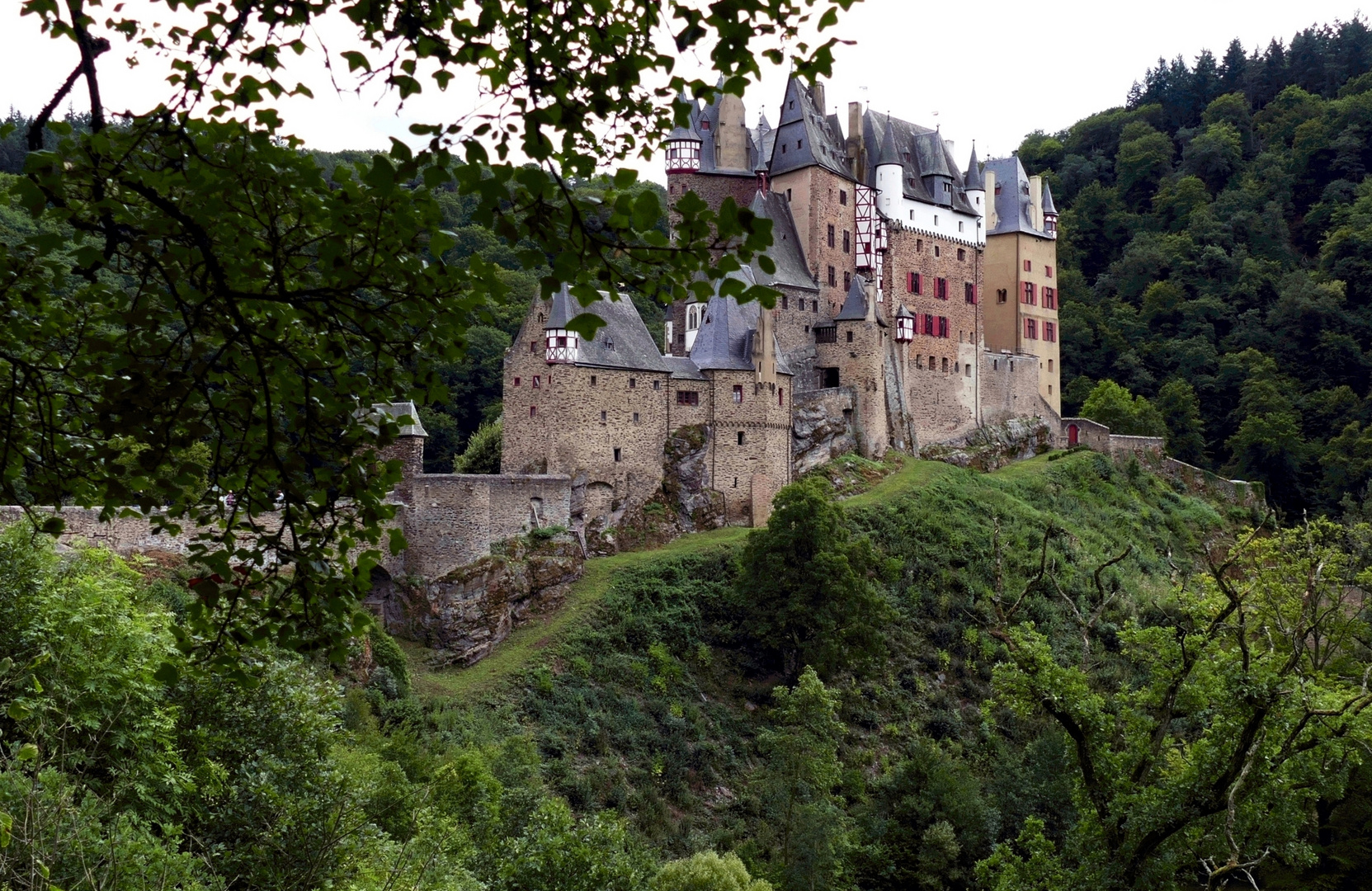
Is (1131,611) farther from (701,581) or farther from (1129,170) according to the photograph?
(1129,170)

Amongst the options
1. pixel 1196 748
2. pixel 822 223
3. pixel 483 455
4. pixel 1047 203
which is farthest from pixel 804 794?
pixel 1047 203

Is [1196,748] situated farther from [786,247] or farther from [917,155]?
[917,155]

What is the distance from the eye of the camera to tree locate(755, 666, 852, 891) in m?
28.4

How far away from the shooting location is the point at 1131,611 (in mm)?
43469

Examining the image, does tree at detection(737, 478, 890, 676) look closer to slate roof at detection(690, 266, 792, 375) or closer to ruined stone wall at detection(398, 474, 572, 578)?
slate roof at detection(690, 266, 792, 375)

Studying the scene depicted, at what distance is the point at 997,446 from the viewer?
176 ft

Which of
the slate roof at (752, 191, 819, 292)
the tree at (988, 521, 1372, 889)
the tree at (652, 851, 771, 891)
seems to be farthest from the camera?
the slate roof at (752, 191, 819, 292)

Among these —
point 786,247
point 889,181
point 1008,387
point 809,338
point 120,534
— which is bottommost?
point 120,534

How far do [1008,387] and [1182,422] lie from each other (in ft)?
64.3

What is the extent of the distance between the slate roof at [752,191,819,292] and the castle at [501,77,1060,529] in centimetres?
9

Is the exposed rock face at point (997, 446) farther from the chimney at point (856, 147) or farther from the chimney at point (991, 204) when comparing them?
the chimney at point (856, 147)

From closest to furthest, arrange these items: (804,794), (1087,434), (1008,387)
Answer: (804,794), (1008,387), (1087,434)

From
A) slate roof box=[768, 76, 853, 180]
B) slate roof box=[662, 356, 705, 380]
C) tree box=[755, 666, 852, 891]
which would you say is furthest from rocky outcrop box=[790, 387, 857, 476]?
tree box=[755, 666, 852, 891]

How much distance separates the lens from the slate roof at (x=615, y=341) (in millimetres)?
38125
